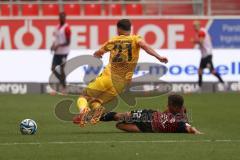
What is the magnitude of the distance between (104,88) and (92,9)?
18.7 meters

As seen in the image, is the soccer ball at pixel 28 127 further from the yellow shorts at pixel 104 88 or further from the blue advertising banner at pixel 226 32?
the blue advertising banner at pixel 226 32

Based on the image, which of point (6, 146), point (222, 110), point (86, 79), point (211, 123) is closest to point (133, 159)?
point (6, 146)

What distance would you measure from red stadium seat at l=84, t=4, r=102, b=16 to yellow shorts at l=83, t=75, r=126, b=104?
60.4 ft

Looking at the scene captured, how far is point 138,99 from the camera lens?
23141mm

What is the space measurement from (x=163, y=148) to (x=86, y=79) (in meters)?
15.7

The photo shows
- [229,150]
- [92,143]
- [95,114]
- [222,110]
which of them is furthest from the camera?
[222,110]

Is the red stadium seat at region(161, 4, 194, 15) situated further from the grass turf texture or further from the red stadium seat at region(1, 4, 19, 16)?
the grass turf texture

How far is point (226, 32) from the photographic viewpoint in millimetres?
31797

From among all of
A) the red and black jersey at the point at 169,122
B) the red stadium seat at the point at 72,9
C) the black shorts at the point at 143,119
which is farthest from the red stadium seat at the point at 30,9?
the red and black jersey at the point at 169,122

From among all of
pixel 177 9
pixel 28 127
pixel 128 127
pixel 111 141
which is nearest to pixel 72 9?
pixel 177 9

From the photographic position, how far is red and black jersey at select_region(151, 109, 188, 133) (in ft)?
45.4

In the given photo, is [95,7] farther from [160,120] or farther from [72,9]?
[160,120]

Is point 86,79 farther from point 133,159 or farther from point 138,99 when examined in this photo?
point 133,159

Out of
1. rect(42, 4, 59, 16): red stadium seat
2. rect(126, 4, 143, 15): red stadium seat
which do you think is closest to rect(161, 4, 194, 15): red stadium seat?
rect(126, 4, 143, 15): red stadium seat
